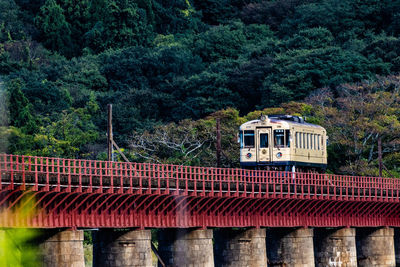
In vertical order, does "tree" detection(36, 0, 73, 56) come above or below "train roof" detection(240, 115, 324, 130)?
above

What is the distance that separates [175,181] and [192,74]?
7357cm

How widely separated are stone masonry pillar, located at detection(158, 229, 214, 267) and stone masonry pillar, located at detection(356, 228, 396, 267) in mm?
18871

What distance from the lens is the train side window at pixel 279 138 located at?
57031 millimetres

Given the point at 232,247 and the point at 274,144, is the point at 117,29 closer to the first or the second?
the point at 274,144

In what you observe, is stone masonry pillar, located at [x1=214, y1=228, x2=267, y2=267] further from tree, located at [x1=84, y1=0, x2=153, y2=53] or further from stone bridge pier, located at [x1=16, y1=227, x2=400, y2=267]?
tree, located at [x1=84, y1=0, x2=153, y2=53]

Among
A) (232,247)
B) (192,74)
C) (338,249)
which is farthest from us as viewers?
(192,74)

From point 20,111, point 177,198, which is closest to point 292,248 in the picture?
point 177,198

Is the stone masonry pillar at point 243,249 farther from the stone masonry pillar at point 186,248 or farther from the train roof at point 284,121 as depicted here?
the train roof at point 284,121

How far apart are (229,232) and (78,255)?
1393 cm

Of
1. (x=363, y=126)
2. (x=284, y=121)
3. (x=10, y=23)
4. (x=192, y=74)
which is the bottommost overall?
(x=284, y=121)

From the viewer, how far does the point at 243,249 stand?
169ft

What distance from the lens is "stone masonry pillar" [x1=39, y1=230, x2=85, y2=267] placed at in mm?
39406

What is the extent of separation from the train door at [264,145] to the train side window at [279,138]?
351 millimetres

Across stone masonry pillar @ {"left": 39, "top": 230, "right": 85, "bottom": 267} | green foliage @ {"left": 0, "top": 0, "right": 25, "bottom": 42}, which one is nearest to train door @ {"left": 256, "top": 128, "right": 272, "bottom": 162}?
stone masonry pillar @ {"left": 39, "top": 230, "right": 85, "bottom": 267}
